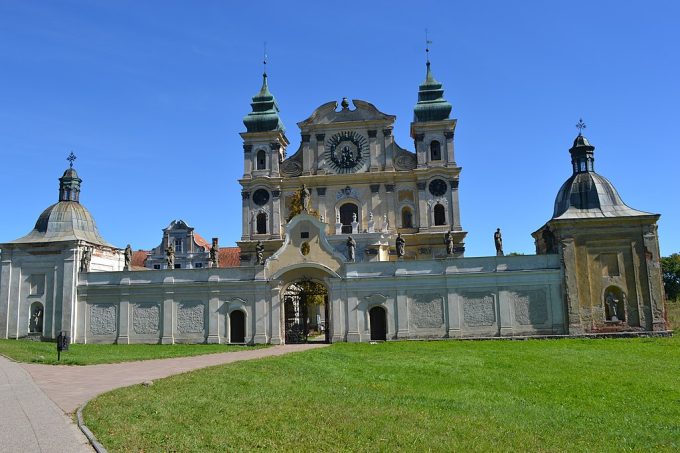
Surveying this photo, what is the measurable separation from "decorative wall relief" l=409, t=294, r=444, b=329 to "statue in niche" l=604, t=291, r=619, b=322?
9343 millimetres

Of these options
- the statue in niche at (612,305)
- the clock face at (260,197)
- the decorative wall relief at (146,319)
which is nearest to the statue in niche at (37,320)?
the decorative wall relief at (146,319)

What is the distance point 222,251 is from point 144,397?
68.4 m

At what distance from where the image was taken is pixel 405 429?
35.0 feet

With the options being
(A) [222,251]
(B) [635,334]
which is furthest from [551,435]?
(A) [222,251]

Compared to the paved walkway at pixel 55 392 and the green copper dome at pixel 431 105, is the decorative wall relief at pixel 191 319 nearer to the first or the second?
the paved walkway at pixel 55 392

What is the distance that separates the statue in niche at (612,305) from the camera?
115 ft

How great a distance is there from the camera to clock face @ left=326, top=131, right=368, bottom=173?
55000 millimetres

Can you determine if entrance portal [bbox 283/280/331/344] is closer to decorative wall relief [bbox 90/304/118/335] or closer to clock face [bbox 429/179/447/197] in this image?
decorative wall relief [bbox 90/304/118/335]

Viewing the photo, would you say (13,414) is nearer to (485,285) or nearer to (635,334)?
(485,285)

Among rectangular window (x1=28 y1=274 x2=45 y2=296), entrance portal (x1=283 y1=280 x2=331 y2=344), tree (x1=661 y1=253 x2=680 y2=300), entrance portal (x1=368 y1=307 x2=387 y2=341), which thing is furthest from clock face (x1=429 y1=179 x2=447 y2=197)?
tree (x1=661 y1=253 x2=680 y2=300)

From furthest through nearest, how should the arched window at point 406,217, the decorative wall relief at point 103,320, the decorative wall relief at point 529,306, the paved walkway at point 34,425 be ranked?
the arched window at point 406,217, the decorative wall relief at point 103,320, the decorative wall relief at point 529,306, the paved walkway at point 34,425

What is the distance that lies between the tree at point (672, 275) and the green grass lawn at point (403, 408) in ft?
194

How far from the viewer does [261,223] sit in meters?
55.9

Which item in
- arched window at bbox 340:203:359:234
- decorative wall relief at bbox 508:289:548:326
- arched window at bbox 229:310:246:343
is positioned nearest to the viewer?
decorative wall relief at bbox 508:289:548:326
